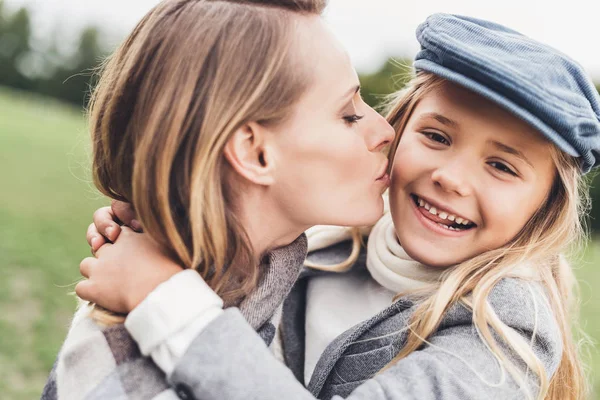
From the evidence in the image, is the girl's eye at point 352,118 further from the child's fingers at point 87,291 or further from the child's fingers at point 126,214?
the child's fingers at point 87,291

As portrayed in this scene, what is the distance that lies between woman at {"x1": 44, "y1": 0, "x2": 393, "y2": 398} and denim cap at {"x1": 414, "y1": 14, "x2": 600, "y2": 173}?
1.06 ft

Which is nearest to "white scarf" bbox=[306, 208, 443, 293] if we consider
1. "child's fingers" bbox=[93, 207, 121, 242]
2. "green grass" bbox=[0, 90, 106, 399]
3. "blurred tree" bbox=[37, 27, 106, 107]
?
"child's fingers" bbox=[93, 207, 121, 242]

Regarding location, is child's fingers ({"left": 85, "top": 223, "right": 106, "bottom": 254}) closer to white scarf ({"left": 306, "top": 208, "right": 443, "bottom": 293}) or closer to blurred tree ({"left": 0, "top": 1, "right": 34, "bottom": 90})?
white scarf ({"left": 306, "top": 208, "right": 443, "bottom": 293})

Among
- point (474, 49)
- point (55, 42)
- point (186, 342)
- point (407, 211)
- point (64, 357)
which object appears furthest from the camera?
point (55, 42)

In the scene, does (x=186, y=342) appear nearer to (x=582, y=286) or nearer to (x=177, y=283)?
(x=177, y=283)

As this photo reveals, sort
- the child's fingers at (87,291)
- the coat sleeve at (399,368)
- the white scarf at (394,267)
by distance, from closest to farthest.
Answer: the coat sleeve at (399,368) → the child's fingers at (87,291) → the white scarf at (394,267)

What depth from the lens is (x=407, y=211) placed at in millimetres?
2418

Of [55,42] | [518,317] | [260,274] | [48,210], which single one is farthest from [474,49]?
[55,42]

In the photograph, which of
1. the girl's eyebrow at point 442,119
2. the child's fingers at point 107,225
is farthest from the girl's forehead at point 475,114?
the child's fingers at point 107,225

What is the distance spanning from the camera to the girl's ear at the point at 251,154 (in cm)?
203

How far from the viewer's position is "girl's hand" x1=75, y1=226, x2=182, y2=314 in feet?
6.23

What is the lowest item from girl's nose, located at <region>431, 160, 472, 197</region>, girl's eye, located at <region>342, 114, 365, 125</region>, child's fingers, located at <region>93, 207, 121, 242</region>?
child's fingers, located at <region>93, 207, 121, 242</region>

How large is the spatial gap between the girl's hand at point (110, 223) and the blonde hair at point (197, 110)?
0.16 metres

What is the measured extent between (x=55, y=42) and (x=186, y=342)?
3987 centimetres
